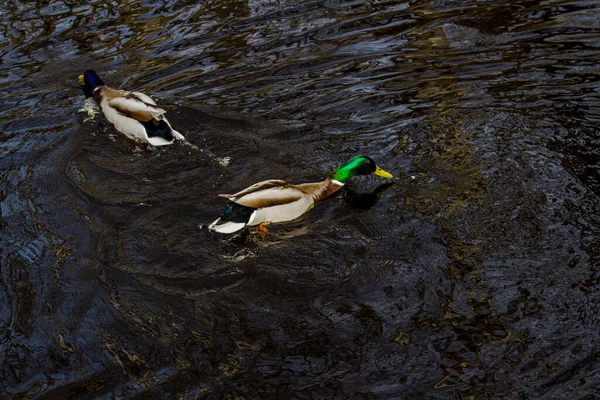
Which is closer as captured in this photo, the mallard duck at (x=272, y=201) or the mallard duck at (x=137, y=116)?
the mallard duck at (x=272, y=201)

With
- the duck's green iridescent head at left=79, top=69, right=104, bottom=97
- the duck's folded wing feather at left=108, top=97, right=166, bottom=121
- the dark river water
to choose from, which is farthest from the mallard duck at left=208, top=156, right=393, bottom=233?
the duck's green iridescent head at left=79, top=69, right=104, bottom=97

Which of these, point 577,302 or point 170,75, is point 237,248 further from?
point 170,75

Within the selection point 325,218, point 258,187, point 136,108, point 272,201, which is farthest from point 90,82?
point 325,218

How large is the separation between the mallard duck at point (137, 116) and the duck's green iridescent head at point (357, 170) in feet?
5.86

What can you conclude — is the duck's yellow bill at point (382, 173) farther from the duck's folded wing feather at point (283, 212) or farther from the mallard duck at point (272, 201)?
the duck's folded wing feather at point (283, 212)

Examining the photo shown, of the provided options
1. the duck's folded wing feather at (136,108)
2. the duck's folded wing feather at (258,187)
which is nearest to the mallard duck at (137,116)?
the duck's folded wing feather at (136,108)

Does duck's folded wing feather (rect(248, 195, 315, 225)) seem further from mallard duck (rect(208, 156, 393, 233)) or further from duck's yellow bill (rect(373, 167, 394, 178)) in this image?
duck's yellow bill (rect(373, 167, 394, 178))

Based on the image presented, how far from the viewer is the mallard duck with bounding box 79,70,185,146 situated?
7.27 meters

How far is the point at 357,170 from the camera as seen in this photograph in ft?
20.8

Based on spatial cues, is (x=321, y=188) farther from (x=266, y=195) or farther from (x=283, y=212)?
(x=266, y=195)

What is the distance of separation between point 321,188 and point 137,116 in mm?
2219

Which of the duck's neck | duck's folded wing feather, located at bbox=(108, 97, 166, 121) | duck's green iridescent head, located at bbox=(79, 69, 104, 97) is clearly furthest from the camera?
duck's green iridescent head, located at bbox=(79, 69, 104, 97)

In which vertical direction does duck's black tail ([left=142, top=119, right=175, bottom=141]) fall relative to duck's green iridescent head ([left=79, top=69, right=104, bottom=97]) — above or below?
below

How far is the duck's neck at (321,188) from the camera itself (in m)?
6.17
